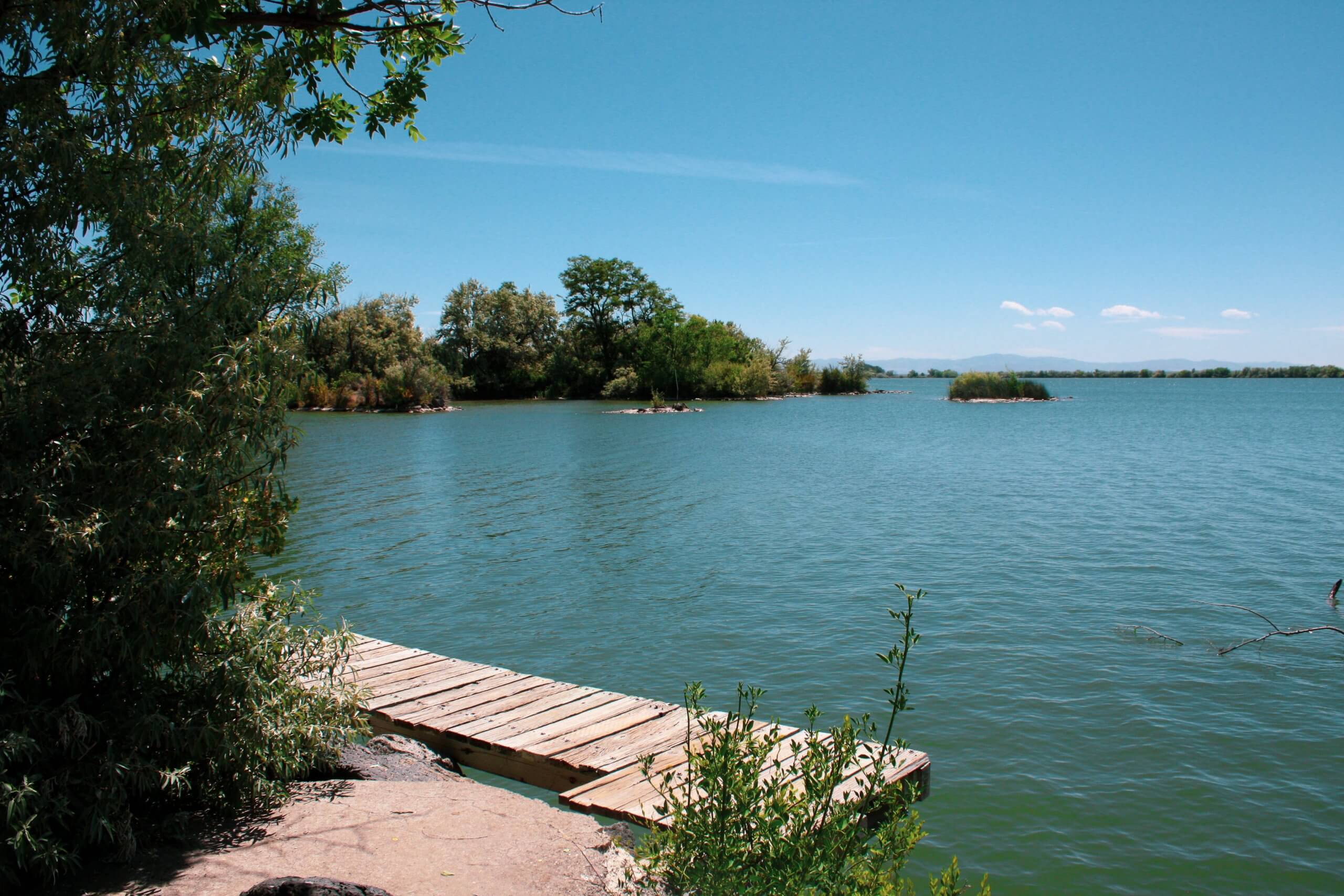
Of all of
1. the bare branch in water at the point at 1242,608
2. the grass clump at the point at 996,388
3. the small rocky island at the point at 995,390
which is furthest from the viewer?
the grass clump at the point at 996,388

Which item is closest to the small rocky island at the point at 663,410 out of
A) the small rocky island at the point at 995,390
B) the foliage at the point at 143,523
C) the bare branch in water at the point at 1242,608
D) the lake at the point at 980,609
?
the small rocky island at the point at 995,390

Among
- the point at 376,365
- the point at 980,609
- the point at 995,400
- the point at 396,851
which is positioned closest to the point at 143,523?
the point at 396,851

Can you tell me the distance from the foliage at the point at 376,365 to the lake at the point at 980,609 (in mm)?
43342

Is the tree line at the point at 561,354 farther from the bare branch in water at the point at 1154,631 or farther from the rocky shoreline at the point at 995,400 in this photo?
the bare branch in water at the point at 1154,631

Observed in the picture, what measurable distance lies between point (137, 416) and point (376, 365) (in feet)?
253

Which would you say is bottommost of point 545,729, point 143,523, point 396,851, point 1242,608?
point 1242,608

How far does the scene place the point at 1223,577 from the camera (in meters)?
13.9

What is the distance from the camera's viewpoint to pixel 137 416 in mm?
4652

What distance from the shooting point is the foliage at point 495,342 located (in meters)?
93.9

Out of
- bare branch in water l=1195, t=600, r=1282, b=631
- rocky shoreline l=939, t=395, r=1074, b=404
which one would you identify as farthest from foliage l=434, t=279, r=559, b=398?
bare branch in water l=1195, t=600, r=1282, b=631

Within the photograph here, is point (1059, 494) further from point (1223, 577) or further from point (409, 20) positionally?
point (409, 20)

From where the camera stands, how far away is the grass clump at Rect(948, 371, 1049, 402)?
80875 mm

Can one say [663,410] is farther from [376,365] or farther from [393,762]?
[393,762]

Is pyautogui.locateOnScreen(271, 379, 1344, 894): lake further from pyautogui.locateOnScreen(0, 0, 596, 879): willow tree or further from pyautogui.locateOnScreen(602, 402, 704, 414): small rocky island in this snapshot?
pyautogui.locateOnScreen(602, 402, 704, 414): small rocky island
